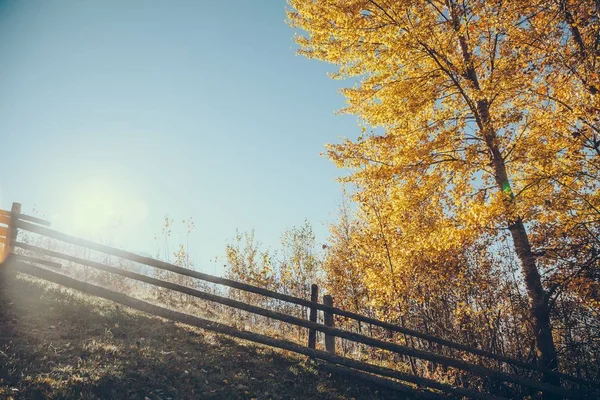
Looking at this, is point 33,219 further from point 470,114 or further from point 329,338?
point 470,114

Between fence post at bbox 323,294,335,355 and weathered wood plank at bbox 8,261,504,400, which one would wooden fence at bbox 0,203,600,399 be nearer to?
weathered wood plank at bbox 8,261,504,400

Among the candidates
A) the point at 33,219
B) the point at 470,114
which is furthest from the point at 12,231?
the point at 470,114

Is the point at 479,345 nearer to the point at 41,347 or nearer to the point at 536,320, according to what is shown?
the point at 536,320

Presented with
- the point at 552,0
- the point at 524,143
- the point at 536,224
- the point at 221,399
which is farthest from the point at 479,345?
the point at 552,0

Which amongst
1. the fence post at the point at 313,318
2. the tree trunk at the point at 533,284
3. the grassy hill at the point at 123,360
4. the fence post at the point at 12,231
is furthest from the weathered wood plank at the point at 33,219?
the tree trunk at the point at 533,284

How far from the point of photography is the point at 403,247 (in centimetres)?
885

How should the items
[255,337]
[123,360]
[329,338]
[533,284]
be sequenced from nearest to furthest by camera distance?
[123,360], [255,337], [533,284], [329,338]

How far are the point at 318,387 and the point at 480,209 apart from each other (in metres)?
Result: 4.63

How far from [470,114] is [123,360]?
898cm

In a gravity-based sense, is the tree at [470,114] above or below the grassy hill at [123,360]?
above

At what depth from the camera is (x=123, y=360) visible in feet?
19.3

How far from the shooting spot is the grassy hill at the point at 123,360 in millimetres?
5086

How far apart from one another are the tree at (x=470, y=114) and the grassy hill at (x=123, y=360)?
13.1 ft

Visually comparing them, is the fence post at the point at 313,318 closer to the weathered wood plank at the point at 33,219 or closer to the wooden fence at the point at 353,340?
Result: the wooden fence at the point at 353,340
